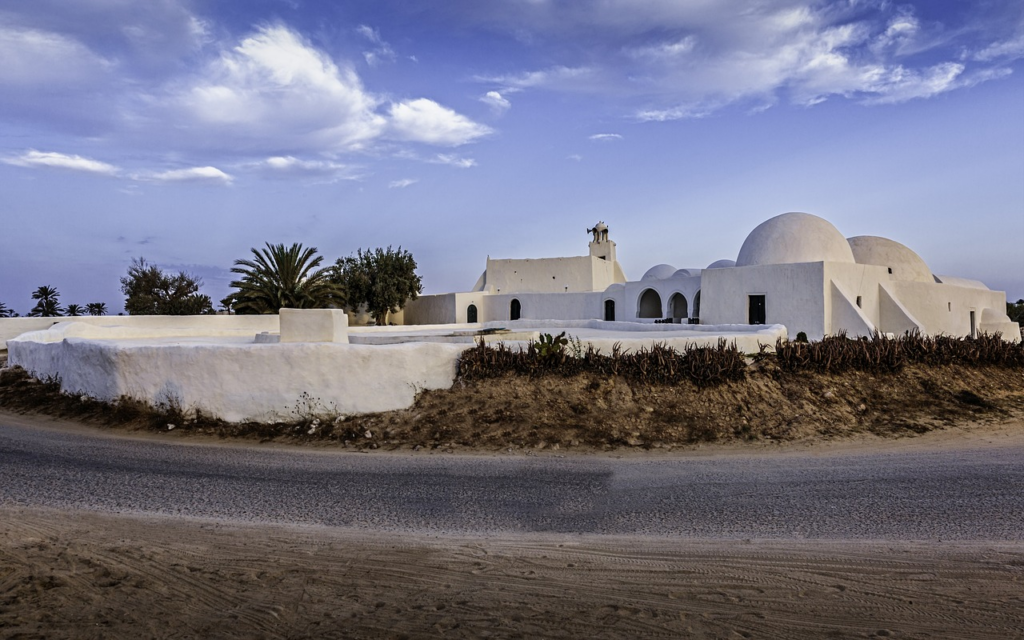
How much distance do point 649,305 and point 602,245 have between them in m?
9.82

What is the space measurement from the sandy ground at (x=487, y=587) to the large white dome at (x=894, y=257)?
90.4ft

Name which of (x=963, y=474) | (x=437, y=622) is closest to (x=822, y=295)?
(x=963, y=474)

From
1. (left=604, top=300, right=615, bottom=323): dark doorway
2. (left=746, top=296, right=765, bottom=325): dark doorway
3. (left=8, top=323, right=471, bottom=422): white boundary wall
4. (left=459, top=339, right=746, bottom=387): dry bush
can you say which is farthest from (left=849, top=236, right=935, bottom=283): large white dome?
(left=8, top=323, right=471, bottom=422): white boundary wall

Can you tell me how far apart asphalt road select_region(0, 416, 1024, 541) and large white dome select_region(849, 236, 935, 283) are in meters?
23.3

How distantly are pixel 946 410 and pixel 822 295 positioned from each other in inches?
539

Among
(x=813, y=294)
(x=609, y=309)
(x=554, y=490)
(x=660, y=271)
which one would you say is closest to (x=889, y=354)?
(x=554, y=490)

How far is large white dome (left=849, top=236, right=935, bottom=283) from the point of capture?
90.8 ft

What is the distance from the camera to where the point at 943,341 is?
11.4 meters

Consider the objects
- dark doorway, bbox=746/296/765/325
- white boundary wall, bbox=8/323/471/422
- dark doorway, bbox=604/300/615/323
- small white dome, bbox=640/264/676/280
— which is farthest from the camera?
small white dome, bbox=640/264/676/280

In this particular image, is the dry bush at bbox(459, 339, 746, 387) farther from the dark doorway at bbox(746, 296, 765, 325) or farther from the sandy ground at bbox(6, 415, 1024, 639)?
the dark doorway at bbox(746, 296, 765, 325)

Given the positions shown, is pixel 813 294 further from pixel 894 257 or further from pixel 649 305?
pixel 649 305

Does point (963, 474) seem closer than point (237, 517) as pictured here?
No

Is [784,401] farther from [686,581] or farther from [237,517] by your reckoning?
[237,517]

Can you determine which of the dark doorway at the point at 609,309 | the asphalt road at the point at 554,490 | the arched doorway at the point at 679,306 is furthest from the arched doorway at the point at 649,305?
the asphalt road at the point at 554,490
